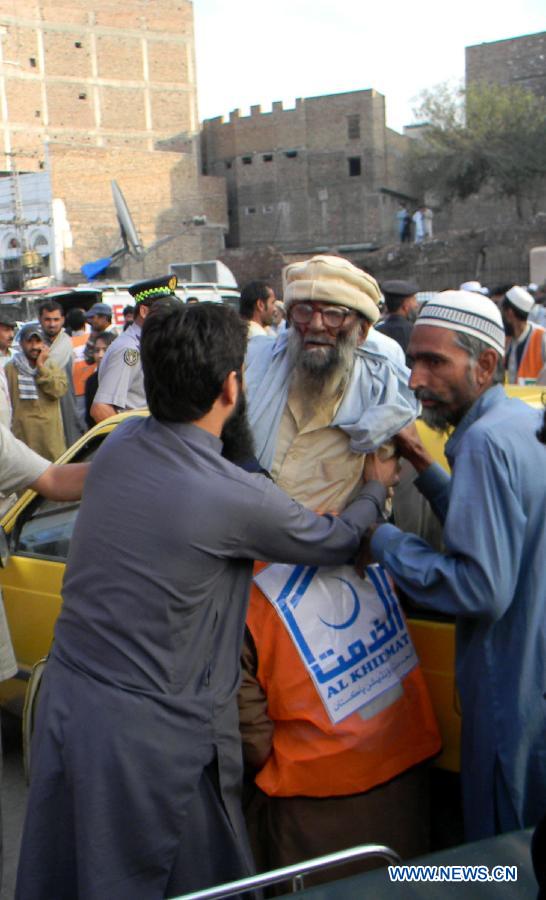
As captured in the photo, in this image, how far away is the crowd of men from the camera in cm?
204

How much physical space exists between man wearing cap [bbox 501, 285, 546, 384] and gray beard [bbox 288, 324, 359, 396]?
4.09 m

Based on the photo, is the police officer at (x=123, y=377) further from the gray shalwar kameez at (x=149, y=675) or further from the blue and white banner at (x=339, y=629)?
the gray shalwar kameez at (x=149, y=675)

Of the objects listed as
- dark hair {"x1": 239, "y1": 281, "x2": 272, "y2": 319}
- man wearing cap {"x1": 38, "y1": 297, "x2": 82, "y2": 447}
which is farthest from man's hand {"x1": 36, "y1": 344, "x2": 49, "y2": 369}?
dark hair {"x1": 239, "y1": 281, "x2": 272, "y2": 319}

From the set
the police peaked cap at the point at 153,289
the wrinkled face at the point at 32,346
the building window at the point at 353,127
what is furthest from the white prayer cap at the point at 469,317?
the building window at the point at 353,127

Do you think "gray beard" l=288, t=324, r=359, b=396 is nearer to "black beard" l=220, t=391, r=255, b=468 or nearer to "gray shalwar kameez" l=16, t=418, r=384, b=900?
"black beard" l=220, t=391, r=255, b=468

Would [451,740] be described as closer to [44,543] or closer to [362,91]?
[44,543]

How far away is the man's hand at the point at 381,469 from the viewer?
262 cm

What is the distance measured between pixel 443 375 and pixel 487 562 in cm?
53

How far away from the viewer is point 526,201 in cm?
4134

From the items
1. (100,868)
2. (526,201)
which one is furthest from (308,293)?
(526,201)

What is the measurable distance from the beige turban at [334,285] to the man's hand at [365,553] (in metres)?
0.68

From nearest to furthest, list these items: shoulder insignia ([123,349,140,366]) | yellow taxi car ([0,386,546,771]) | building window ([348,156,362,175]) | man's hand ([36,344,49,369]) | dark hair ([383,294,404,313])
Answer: yellow taxi car ([0,386,546,771]), shoulder insignia ([123,349,140,366]), dark hair ([383,294,404,313]), man's hand ([36,344,49,369]), building window ([348,156,362,175])

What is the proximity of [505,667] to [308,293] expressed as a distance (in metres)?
1.20

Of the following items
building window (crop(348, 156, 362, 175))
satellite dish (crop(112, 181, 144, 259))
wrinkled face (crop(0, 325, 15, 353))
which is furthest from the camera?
building window (crop(348, 156, 362, 175))
